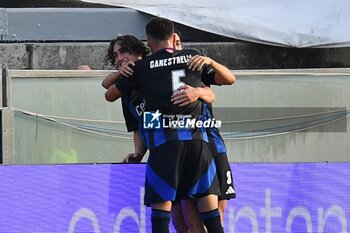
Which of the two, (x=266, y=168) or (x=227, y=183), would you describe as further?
(x=266, y=168)

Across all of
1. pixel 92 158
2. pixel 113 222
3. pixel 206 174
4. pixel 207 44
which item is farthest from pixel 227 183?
pixel 207 44

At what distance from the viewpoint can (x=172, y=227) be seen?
5.31 metres

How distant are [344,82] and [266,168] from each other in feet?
6.64

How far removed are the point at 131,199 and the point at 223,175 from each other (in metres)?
0.81

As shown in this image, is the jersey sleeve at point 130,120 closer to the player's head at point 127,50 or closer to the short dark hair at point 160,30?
the player's head at point 127,50

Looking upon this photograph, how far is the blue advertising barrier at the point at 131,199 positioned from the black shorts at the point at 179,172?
68cm

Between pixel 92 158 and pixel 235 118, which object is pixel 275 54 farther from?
pixel 92 158

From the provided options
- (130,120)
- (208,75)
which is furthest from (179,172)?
(130,120)

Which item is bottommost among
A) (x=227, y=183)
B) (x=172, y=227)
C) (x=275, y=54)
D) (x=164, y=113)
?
(x=172, y=227)

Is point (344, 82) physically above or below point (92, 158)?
above

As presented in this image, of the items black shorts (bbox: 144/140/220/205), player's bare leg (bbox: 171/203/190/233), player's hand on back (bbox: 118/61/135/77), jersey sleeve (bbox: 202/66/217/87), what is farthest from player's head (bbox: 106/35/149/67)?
player's bare leg (bbox: 171/203/190/233)

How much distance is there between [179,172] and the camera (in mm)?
4555

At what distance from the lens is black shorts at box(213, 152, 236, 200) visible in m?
4.76

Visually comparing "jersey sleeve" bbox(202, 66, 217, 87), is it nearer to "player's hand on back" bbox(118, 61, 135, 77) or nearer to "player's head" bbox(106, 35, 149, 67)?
"player's hand on back" bbox(118, 61, 135, 77)
